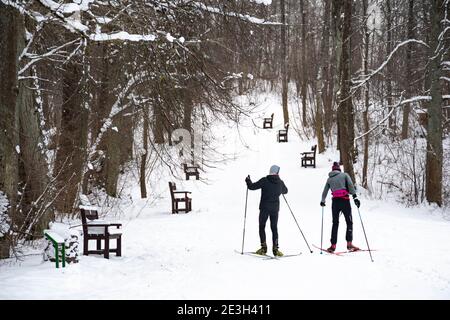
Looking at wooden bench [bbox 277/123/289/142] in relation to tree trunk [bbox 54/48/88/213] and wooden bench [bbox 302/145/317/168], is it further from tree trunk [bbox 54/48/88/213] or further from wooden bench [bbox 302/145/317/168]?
tree trunk [bbox 54/48/88/213]

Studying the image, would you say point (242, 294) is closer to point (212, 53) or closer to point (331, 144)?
point (212, 53)

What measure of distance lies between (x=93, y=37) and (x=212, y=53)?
8.73 ft

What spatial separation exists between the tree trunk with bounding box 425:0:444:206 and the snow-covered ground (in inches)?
34.0

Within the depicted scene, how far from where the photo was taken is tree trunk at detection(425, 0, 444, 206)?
14812 mm

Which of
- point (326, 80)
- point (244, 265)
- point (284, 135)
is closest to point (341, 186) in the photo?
point (244, 265)

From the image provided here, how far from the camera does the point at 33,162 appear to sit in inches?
355

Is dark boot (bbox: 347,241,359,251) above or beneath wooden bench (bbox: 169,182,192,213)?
beneath

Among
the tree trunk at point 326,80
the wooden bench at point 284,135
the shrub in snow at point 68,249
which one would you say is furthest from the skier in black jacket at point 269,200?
the wooden bench at point 284,135

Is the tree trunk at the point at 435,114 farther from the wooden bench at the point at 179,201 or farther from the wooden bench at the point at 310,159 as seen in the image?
the wooden bench at the point at 310,159

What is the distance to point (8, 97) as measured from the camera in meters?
7.67

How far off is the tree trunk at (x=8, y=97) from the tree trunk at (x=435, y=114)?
12117 mm

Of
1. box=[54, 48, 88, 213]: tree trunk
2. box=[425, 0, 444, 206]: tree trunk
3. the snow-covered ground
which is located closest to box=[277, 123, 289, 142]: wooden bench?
the snow-covered ground
